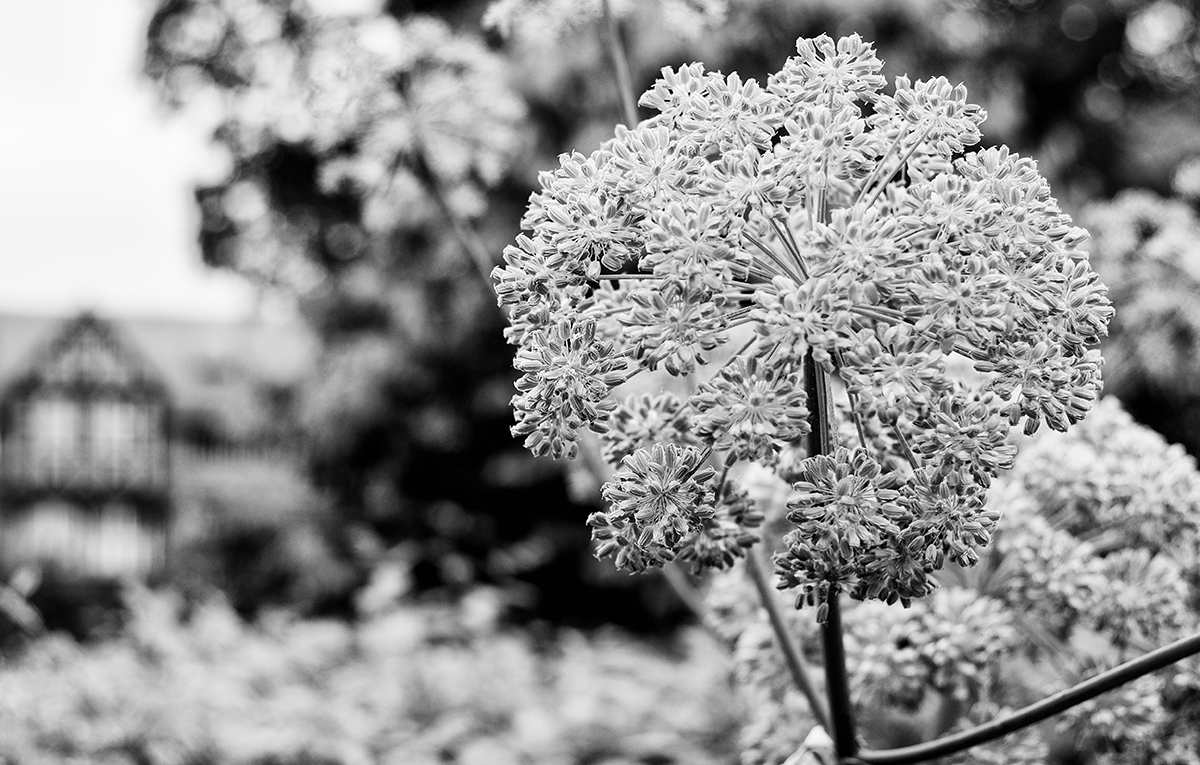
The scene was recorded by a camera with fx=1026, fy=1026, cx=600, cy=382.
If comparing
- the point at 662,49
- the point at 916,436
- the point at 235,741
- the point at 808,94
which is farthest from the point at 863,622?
the point at 662,49

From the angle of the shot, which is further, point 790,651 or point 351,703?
point 351,703

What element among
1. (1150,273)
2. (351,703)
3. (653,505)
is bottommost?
(653,505)

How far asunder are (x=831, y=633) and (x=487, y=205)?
23.1 feet

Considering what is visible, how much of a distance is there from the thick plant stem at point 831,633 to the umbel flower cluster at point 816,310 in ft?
0.04

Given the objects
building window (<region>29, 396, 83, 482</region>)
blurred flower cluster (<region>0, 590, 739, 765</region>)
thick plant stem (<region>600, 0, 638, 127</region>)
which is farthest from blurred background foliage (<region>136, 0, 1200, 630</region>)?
building window (<region>29, 396, 83, 482</region>)

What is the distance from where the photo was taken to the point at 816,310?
1.28 m

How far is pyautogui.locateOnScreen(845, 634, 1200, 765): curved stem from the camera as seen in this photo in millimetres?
1287

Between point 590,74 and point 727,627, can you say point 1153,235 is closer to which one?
point 727,627

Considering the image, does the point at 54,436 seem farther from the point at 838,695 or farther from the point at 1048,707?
the point at 1048,707

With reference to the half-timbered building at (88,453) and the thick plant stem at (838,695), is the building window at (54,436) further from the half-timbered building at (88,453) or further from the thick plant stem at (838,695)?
the thick plant stem at (838,695)

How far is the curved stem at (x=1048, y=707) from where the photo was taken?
1.29 m

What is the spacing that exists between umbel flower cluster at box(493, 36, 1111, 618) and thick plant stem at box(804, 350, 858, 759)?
0.04 ft

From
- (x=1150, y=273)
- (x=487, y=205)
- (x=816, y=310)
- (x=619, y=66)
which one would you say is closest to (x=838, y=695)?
(x=816, y=310)

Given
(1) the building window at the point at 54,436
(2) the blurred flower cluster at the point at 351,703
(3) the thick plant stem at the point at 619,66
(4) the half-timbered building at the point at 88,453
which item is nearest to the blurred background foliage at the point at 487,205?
(2) the blurred flower cluster at the point at 351,703
